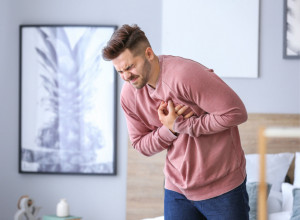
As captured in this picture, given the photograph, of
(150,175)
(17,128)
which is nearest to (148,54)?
(150,175)

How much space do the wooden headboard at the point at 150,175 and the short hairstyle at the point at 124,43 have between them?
212cm

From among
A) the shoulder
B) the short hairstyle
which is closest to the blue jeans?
the shoulder

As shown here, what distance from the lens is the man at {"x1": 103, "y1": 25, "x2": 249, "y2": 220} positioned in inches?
67.8

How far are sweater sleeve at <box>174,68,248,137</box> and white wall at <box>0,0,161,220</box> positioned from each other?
2.20 m

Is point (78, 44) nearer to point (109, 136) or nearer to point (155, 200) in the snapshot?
point (109, 136)

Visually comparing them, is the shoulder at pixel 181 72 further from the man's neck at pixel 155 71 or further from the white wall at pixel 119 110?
the white wall at pixel 119 110

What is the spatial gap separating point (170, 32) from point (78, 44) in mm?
709

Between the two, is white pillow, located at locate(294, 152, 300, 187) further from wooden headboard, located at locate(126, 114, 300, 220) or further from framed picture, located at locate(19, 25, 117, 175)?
framed picture, located at locate(19, 25, 117, 175)

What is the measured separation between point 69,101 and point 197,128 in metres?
2.31

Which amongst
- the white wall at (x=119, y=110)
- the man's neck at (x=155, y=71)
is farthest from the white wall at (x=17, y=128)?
the man's neck at (x=155, y=71)

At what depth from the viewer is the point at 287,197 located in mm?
3248

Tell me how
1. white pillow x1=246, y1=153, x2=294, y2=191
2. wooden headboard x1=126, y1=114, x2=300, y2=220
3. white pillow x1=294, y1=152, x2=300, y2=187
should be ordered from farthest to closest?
wooden headboard x1=126, y1=114, x2=300, y2=220 → white pillow x1=246, y1=153, x2=294, y2=191 → white pillow x1=294, y1=152, x2=300, y2=187

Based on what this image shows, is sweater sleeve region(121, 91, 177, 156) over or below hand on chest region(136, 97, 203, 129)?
below

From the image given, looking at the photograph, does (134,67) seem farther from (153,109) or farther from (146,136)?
(146,136)
